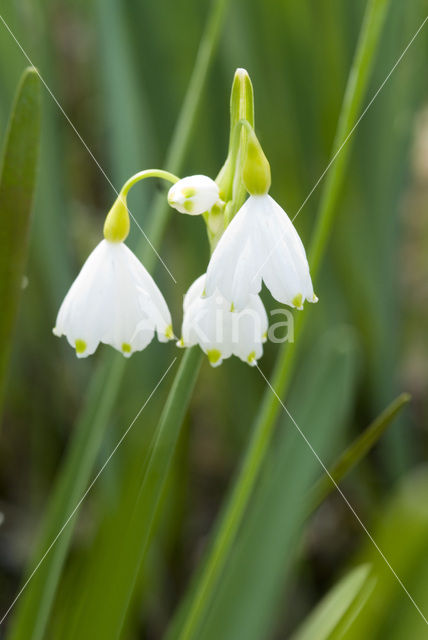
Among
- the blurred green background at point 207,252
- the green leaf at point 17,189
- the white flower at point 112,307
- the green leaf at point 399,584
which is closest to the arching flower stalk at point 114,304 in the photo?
the white flower at point 112,307

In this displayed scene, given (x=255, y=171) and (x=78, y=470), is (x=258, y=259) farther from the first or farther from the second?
(x=78, y=470)

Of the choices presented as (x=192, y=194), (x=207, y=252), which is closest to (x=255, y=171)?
(x=192, y=194)

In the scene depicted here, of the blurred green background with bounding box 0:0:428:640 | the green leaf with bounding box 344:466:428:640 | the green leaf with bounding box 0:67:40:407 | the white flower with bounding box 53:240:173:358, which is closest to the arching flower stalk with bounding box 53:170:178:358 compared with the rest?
the white flower with bounding box 53:240:173:358

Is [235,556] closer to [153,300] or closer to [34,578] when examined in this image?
[34,578]

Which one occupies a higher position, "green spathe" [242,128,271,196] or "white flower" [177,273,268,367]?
"green spathe" [242,128,271,196]

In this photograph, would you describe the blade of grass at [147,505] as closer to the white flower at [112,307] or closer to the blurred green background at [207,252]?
the white flower at [112,307]

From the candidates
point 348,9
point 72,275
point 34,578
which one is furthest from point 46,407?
point 348,9

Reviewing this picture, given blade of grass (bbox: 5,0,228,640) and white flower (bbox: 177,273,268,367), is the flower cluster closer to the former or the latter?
white flower (bbox: 177,273,268,367)
